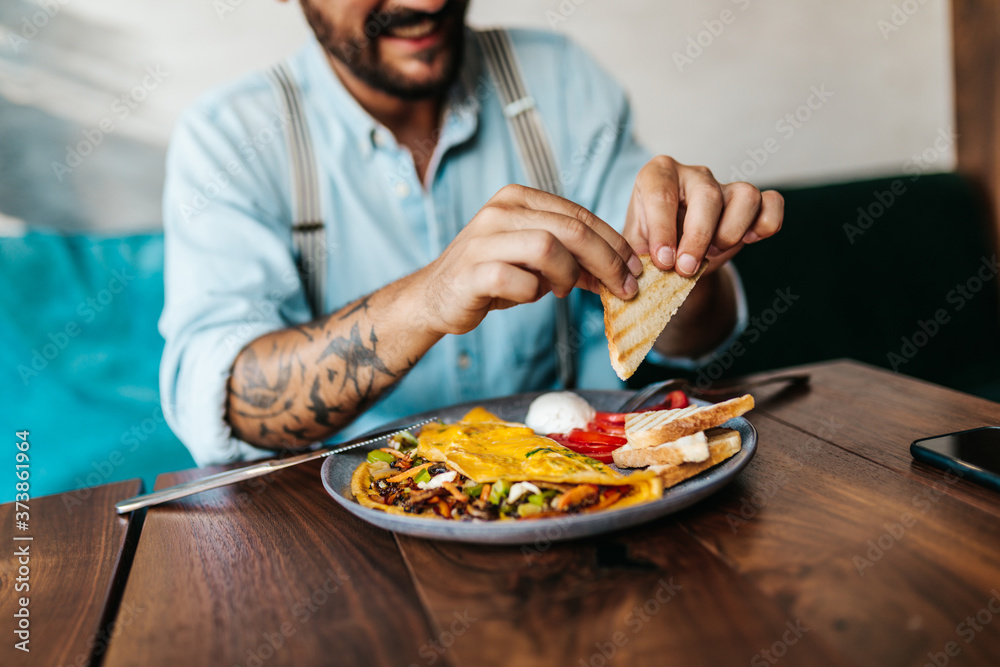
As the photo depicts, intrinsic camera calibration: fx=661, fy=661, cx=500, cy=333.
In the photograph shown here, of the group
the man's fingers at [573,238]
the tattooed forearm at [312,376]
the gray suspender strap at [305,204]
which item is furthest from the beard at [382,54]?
the man's fingers at [573,238]

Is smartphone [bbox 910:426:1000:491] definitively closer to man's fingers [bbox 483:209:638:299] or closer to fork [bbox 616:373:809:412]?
fork [bbox 616:373:809:412]

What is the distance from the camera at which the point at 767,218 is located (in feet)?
4.11

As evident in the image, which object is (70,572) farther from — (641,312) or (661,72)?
(661,72)

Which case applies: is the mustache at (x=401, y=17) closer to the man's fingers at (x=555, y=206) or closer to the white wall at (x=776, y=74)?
the man's fingers at (x=555, y=206)

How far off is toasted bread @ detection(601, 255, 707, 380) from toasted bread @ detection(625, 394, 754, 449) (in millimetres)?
103

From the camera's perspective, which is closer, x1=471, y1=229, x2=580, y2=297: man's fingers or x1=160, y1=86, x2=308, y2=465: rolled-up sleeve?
x1=471, y1=229, x2=580, y2=297: man's fingers

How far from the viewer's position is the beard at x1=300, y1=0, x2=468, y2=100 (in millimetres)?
1788

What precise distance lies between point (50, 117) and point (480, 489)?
2.35 m

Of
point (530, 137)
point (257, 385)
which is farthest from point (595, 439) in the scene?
point (530, 137)

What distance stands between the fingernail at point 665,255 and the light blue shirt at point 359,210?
2.87 ft

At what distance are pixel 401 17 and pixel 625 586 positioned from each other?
1594 mm

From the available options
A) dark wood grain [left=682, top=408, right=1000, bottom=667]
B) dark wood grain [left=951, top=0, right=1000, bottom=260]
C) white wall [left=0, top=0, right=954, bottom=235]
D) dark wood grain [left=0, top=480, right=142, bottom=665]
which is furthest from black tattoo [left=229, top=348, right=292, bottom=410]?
dark wood grain [left=951, top=0, right=1000, bottom=260]

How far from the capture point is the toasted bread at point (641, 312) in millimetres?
1157

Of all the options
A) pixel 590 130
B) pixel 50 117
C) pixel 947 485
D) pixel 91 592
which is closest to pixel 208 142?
pixel 50 117
